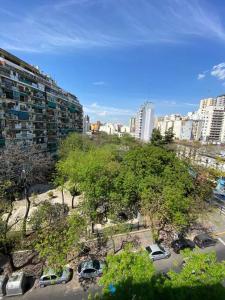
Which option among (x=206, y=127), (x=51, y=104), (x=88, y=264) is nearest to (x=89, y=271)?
(x=88, y=264)

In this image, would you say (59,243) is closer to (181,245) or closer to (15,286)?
(15,286)

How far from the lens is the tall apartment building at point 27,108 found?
109ft

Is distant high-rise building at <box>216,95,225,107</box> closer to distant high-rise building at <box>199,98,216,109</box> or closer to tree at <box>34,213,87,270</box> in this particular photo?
distant high-rise building at <box>199,98,216,109</box>

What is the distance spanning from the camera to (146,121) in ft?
370

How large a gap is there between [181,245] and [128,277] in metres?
11.7

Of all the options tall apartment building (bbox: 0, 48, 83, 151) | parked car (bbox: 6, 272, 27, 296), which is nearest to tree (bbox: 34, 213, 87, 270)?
parked car (bbox: 6, 272, 27, 296)

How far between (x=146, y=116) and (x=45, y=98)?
7474 centimetres

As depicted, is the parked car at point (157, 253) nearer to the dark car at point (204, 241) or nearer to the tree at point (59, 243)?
the dark car at point (204, 241)

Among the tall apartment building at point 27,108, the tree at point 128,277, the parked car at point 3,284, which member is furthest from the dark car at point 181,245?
the tall apartment building at point 27,108

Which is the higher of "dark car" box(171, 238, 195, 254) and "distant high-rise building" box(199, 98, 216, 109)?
"distant high-rise building" box(199, 98, 216, 109)

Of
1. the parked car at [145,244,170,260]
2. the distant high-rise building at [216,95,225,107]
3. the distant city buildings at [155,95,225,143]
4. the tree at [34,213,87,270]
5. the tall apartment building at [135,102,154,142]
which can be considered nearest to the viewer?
the tree at [34,213,87,270]

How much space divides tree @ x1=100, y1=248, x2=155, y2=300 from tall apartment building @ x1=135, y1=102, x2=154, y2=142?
99814 millimetres

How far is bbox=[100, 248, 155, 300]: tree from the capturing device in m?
8.33

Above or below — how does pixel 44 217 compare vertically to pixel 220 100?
below
